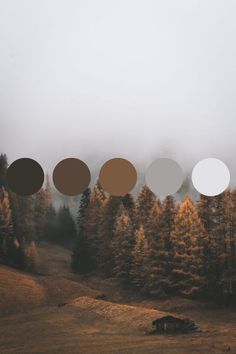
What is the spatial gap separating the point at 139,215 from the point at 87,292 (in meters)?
14.6

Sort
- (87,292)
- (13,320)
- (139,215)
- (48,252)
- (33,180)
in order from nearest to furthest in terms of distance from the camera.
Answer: (33,180)
(13,320)
(87,292)
(139,215)
(48,252)

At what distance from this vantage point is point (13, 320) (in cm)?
4238

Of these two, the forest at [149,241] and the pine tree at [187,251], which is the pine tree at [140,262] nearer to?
the forest at [149,241]

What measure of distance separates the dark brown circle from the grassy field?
11.7 metres

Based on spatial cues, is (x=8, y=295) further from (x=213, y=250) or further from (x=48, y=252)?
(x=48, y=252)

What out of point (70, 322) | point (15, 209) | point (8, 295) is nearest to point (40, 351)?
point (70, 322)

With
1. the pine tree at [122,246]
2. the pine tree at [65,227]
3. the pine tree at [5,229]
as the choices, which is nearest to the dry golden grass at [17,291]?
the pine tree at [5,229]

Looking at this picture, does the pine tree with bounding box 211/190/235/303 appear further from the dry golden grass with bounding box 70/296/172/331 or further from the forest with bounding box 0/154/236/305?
the dry golden grass with bounding box 70/296/172/331

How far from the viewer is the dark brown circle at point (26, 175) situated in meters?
35.8

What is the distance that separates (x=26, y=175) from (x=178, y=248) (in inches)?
990

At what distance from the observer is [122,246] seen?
207 ft

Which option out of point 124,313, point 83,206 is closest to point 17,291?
point 124,313

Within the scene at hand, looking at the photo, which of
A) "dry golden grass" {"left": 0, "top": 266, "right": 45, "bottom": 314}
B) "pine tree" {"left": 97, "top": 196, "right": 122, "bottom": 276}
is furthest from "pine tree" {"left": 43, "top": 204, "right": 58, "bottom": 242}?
"dry golden grass" {"left": 0, "top": 266, "right": 45, "bottom": 314}

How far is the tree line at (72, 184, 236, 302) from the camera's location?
166 ft
